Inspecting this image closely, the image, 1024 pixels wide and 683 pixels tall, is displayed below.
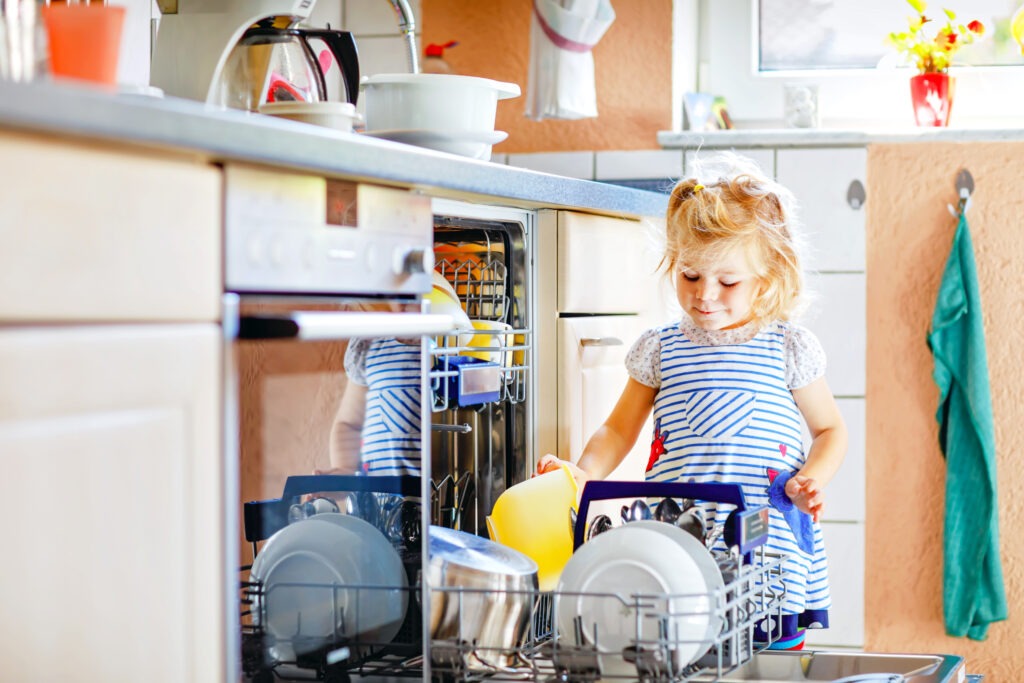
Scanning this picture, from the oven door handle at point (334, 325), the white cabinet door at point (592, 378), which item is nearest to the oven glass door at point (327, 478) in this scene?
the oven door handle at point (334, 325)

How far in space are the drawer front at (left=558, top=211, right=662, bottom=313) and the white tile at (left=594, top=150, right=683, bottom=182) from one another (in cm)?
30

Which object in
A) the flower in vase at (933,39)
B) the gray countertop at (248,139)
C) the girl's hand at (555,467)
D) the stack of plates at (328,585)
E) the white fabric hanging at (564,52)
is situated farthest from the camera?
the flower in vase at (933,39)

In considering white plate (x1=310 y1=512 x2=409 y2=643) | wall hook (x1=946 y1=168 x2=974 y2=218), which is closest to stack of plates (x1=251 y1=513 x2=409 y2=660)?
white plate (x1=310 y1=512 x2=409 y2=643)

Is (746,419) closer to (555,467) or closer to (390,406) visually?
(555,467)

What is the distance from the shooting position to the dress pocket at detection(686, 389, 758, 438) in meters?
1.64

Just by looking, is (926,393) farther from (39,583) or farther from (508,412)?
(39,583)

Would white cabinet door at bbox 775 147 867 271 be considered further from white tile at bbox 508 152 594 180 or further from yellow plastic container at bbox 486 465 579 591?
yellow plastic container at bbox 486 465 579 591

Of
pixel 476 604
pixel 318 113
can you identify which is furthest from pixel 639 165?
pixel 476 604

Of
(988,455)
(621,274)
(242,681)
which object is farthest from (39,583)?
(988,455)

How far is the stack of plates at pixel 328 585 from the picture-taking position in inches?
44.1

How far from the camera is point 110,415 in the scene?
0.88 meters

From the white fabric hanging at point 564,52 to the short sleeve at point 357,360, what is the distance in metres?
1.06

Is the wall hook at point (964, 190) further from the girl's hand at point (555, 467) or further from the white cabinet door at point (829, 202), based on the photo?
the girl's hand at point (555, 467)

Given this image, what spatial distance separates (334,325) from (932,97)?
158 centimetres
